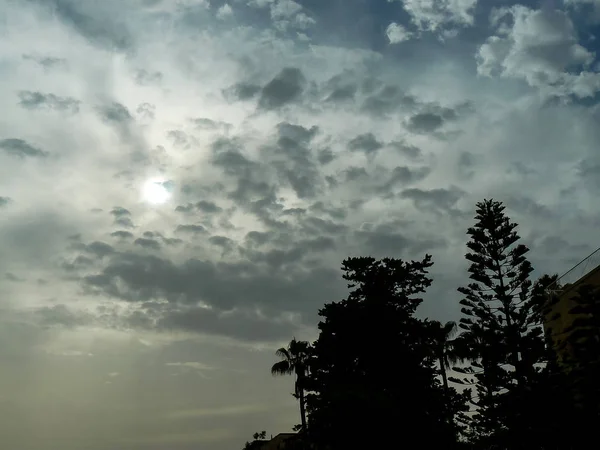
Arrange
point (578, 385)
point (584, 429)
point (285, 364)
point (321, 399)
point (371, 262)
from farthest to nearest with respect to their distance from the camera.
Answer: point (285, 364) → point (371, 262) → point (321, 399) → point (584, 429) → point (578, 385)

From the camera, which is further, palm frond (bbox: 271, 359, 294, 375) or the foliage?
palm frond (bbox: 271, 359, 294, 375)

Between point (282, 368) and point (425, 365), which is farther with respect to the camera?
point (282, 368)

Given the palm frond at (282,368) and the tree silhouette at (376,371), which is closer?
the tree silhouette at (376,371)

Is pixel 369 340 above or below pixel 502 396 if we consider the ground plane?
above

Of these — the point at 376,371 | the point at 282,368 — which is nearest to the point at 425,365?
the point at 376,371

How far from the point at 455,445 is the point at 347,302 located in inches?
396

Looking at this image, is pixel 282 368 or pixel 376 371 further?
pixel 282 368

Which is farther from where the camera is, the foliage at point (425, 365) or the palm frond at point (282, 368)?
the palm frond at point (282, 368)

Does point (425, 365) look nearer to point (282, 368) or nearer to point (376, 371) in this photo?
point (376, 371)

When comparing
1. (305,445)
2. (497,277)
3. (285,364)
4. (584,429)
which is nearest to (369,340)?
(305,445)

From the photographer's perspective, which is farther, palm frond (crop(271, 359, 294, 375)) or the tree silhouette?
palm frond (crop(271, 359, 294, 375))

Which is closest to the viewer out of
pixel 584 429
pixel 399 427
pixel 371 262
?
pixel 584 429

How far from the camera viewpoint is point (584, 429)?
69.1ft

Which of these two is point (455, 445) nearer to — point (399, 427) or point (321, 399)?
point (399, 427)
